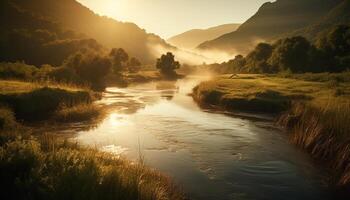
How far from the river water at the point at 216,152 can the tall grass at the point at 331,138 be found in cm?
87

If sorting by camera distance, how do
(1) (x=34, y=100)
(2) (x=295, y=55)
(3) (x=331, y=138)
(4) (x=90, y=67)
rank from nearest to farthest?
1. (3) (x=331, y=138)
2. (1) (x=34, y=100)
3. (4) (x=90, y=67)
4. (2) (x=295, y=55)

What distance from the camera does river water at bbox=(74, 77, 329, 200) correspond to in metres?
15.6

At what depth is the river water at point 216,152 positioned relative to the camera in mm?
15648

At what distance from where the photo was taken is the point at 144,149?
22.7 metres

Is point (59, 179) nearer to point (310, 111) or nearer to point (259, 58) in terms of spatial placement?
point (310, 111)

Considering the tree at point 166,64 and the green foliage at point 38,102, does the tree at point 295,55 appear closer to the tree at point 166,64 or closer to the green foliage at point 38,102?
the tree at point 166,64

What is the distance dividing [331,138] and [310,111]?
7.69 metres

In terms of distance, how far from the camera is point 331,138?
761 inches

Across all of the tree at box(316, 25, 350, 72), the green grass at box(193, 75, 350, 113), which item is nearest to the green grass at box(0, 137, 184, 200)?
the green grass at box(193, 75, 350, 113)

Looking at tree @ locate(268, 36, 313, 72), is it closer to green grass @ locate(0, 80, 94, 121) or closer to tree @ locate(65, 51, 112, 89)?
tree @ locate(65, 51, 112, 89)

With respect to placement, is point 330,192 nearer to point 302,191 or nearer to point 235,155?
point 302,191

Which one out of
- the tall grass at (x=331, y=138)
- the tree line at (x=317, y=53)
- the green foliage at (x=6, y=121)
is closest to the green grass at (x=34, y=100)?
the green foliage at (x=6, y=121)

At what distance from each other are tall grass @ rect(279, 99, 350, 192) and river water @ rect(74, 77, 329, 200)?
2.85ft

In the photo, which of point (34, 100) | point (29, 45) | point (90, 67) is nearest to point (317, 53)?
point (90, 67)
